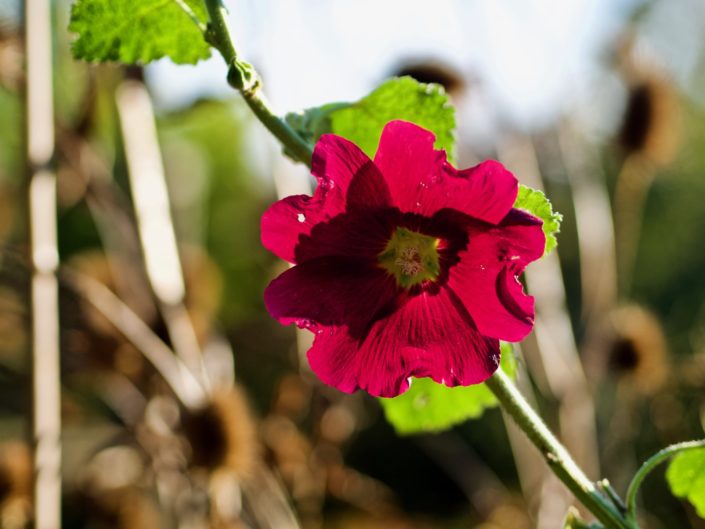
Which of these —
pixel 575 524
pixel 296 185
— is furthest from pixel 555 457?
pixel 296 185

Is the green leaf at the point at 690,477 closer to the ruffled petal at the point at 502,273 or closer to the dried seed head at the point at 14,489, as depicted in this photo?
the ruffled petal at the point at 502,273

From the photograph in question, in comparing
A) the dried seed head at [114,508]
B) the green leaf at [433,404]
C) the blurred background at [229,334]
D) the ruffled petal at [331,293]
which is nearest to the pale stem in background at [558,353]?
the blurred background at [229,334]

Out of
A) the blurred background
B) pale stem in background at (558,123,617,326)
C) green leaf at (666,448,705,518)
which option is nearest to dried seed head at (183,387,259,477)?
the blurred background

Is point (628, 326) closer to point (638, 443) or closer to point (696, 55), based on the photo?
point (638, 443)

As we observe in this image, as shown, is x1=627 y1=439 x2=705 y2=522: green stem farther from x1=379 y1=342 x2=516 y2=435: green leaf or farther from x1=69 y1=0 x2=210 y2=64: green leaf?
x1=69 y1=0 x2=210 y2=64: green leaf

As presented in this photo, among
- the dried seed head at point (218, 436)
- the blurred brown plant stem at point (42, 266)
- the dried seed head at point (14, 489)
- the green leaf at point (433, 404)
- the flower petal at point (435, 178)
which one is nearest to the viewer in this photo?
the flower petal at point (435, 178)

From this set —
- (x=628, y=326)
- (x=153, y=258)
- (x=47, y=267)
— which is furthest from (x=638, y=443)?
(x=47, y=267)
